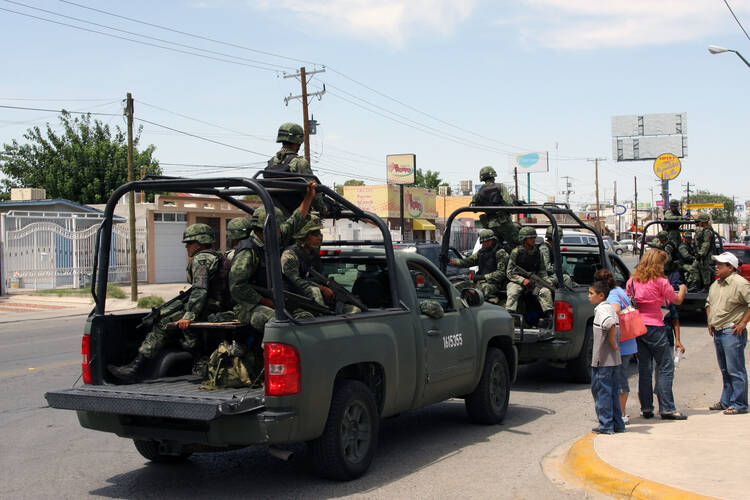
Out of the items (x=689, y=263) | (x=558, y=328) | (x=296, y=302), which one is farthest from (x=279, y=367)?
(x=689, y=263)

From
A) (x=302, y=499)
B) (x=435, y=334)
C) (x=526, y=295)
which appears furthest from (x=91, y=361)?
(x=526, y=295)

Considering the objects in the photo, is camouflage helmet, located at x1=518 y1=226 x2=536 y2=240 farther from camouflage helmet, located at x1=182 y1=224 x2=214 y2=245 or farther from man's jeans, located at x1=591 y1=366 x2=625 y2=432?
camouflage helmet, located at x1=182 y1=224 x2=214 y2=245

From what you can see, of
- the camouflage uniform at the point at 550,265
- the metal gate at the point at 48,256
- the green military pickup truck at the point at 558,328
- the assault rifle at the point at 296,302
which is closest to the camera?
the assault rifle at the point at 296,302

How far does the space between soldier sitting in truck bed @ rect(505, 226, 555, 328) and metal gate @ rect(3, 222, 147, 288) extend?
20465mm

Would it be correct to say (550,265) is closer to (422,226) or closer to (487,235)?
(487,235)

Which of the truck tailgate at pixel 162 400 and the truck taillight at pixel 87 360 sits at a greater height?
the truck taillight at pixel 87 360

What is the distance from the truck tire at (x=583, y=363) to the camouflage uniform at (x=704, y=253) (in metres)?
7.37

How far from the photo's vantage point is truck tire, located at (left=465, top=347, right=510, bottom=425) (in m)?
7.77

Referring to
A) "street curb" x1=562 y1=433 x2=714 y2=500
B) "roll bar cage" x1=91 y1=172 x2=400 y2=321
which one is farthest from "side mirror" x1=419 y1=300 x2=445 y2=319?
"street curb" x1=562 y1=433 x2=714 y2=500

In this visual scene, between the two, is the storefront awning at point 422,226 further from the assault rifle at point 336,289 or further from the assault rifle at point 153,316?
the assault rifle at point 153,316

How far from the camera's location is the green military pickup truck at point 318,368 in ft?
17.1

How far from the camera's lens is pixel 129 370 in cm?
626

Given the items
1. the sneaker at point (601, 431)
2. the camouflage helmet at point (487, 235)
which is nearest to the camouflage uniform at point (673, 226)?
the camouflage helmet at point (487, 235)

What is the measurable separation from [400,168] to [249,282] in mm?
48515
